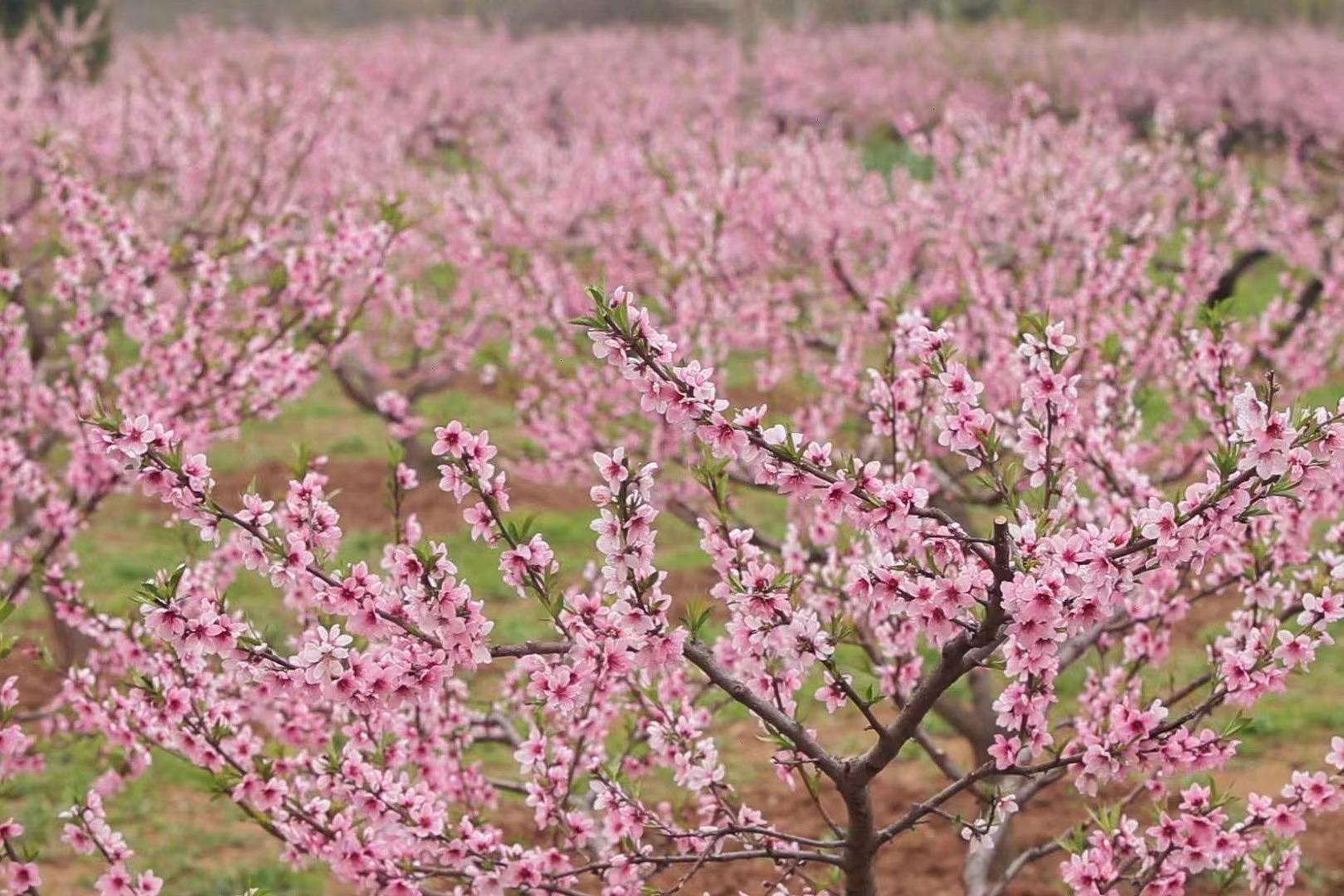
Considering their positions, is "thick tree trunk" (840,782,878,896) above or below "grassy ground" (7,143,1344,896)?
below

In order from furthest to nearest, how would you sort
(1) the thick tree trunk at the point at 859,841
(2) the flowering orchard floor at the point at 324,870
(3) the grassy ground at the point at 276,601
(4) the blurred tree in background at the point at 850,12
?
(4) the blurred tree in background at the point at 850,12 < (3) the grassy ground at the point at 276,601 < (2) the flowering orchard floor at the point at 324,870 < (1) the thick tree trunk at the point at 859,841

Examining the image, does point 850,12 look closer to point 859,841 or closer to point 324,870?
point 324,870

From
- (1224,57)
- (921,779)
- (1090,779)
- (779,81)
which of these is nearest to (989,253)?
(921,779)

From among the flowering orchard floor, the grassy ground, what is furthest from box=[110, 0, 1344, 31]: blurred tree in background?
the flowering orchard floor

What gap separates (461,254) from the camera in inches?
399

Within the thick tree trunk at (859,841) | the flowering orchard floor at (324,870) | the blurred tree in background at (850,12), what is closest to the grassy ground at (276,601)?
A: the flowering orchard floor at (324,870)

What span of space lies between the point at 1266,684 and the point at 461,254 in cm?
777

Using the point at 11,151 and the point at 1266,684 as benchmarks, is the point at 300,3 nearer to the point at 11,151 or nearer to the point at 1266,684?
the point at 11,151

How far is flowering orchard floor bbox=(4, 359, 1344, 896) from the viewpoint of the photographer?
5.98 m

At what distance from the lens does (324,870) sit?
6.13m

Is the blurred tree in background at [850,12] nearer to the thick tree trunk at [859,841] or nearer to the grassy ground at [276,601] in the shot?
the grassy ground at [276,601]

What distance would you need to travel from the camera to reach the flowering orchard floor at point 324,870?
5.98 metres

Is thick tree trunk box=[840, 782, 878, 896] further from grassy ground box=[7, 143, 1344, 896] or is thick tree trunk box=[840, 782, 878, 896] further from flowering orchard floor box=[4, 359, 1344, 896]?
grassy ground box=[7, 143, 1344, 896]

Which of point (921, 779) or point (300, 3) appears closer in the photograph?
point (921, 779)
